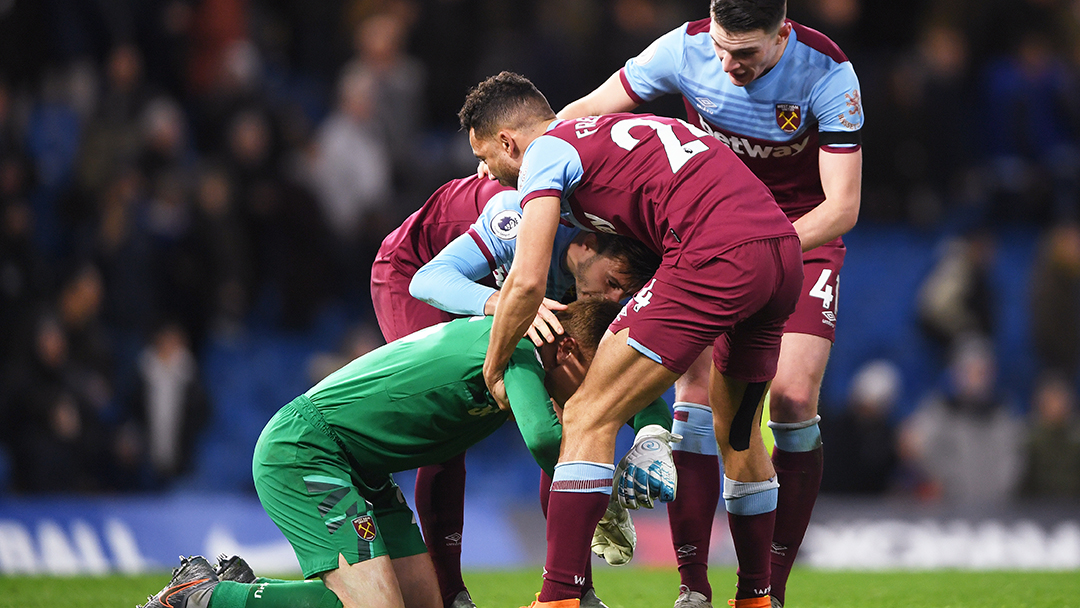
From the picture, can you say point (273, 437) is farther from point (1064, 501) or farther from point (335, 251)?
point (1064, 501)

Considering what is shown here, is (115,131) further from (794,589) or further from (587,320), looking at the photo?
(587,320)

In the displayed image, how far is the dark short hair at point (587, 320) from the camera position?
4.59 metres

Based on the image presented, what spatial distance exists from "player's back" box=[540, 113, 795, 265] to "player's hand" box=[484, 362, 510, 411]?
25.7 inches

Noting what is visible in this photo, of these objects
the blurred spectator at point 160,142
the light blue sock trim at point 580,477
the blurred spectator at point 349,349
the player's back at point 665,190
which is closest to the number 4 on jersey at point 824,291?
the player's back at point 665,190

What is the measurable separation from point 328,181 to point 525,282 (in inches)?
337

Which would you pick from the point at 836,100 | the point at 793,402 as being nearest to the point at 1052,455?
the point at 793,402

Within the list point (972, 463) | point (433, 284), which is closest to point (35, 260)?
point (433, 284)

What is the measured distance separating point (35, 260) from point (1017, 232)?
33.9 ft

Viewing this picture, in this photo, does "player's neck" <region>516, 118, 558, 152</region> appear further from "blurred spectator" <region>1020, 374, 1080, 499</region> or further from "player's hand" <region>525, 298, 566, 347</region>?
"blurred spectator" <region>1020, 374, 1080, 499</region>

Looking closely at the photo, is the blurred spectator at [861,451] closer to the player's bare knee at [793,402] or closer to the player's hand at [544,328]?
the player's bare knee at [793,402]

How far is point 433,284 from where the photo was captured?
5.18 m

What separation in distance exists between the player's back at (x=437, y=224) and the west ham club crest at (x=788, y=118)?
4.63 ft

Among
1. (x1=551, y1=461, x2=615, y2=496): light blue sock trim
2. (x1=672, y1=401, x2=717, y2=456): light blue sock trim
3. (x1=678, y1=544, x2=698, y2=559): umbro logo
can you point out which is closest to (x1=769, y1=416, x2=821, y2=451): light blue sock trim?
(x1=672, y1=401, x2=717, y2=456): light blue sock trim

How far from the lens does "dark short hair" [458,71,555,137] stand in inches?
193
